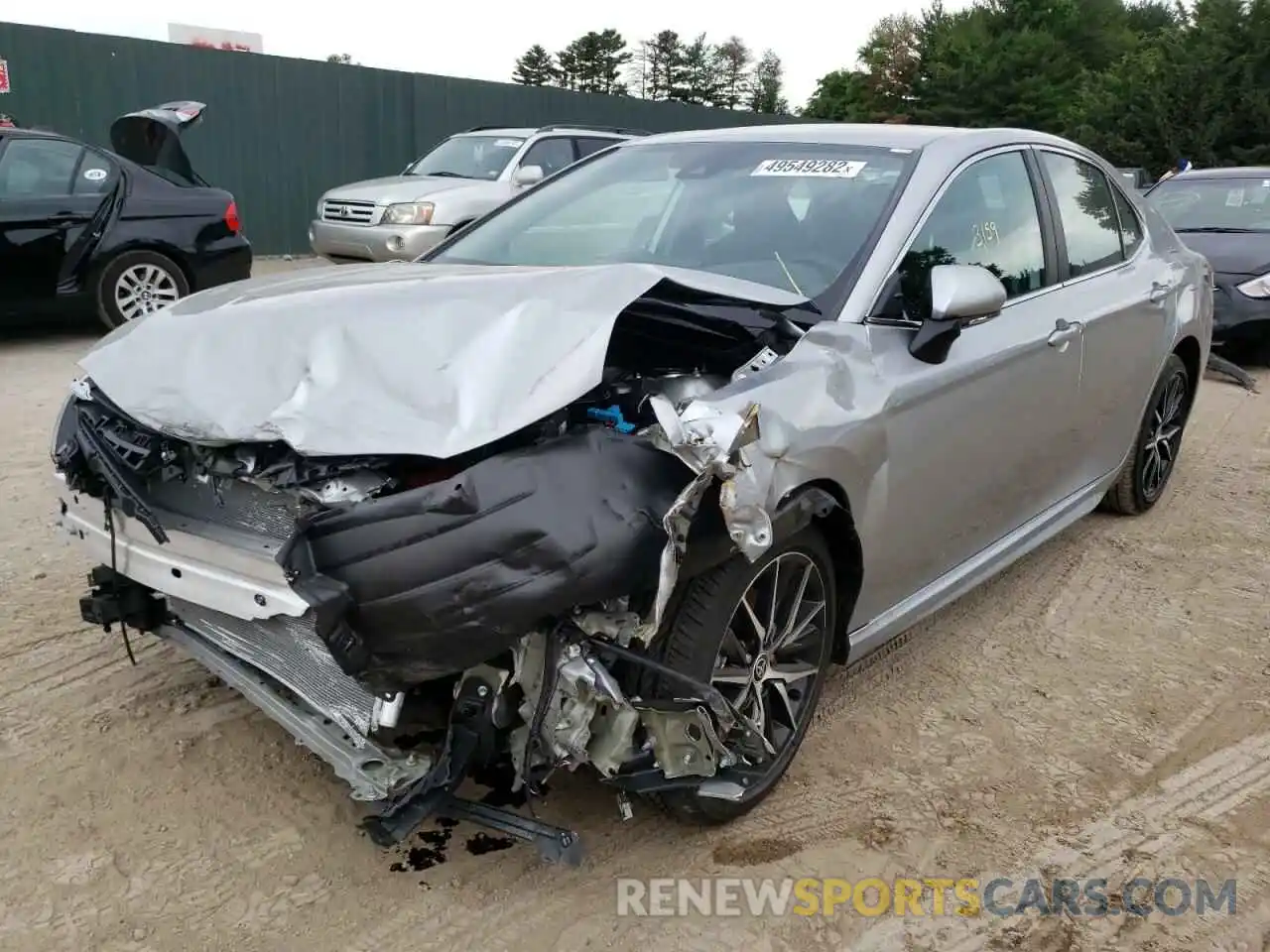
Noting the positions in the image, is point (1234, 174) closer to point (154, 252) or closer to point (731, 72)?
point (154, 252)

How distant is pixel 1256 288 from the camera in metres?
9.02

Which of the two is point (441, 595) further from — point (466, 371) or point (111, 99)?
point (111, 99)

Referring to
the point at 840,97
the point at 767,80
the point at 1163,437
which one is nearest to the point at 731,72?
the point at 767,80

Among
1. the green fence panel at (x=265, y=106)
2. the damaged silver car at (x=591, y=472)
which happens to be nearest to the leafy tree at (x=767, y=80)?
the green fence panel at (x=265, y=106)

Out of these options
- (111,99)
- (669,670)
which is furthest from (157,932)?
(111,99)

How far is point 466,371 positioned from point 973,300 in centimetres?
141

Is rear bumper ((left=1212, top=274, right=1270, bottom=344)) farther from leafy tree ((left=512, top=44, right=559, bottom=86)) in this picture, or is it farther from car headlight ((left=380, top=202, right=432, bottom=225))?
leafy tree ((left=512, top=44, right=559, bottom=86))

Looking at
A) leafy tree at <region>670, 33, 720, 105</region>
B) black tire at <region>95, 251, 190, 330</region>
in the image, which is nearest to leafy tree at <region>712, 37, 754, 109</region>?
leafy tree at <region>670, 33, 720, 105</region>

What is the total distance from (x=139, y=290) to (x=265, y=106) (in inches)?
279

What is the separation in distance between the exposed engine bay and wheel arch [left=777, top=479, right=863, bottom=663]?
0.12m

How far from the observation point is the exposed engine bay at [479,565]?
2.18 m

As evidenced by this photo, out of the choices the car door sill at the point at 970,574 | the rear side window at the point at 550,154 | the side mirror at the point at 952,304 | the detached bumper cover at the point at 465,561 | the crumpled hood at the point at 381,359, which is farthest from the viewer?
the rear side window at the point at 550,154

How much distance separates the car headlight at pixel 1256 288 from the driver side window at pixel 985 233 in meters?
6.17

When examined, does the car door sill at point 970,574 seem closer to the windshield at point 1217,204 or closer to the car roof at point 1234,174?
the windshield at point 1217,204
